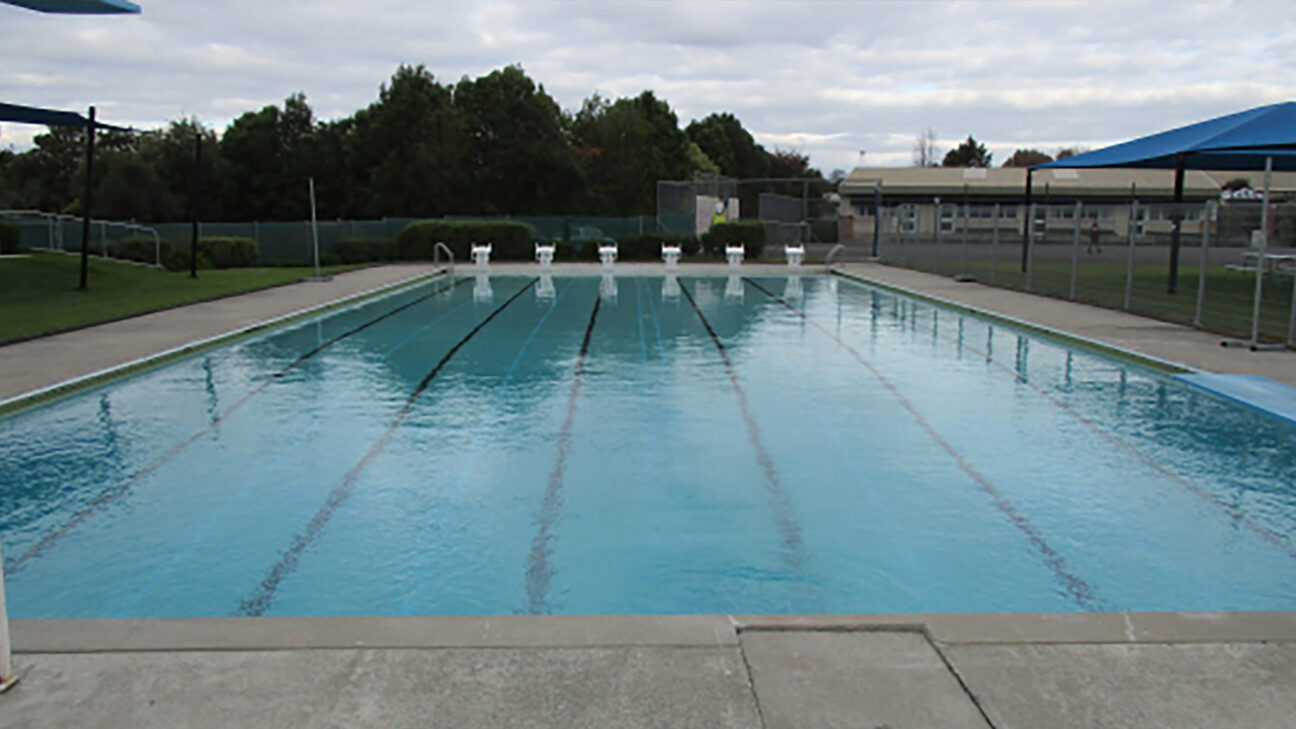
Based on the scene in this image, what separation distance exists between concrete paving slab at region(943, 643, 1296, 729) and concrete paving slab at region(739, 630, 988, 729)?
4.2 inches

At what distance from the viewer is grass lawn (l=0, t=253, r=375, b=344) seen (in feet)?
47.2

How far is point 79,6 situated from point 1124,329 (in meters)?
12.9

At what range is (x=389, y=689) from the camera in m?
3.20

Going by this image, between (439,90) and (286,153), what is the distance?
896cm

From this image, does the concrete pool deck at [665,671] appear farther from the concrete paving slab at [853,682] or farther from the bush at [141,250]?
the bush at [141,250]

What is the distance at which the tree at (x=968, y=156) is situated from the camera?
104938 mm

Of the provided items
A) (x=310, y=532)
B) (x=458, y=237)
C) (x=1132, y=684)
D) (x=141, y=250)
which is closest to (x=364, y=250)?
(x=458, y=237)

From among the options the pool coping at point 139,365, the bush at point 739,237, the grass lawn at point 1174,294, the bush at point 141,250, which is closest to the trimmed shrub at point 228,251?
the bush at point 141,250

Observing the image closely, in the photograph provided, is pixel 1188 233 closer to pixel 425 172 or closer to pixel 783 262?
pixel 783 262

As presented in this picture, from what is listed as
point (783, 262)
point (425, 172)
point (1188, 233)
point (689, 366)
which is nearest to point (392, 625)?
point (689, 366)

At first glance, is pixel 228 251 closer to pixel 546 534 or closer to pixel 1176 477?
pixel 546 534

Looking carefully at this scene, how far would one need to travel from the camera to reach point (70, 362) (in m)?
10.5

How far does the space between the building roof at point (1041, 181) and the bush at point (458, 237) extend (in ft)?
A: 81.4

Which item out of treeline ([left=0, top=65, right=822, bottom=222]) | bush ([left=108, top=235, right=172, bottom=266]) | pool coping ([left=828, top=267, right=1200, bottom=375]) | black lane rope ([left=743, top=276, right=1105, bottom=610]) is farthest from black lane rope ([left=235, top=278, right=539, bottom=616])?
treeline ([left=0, top=65, right=822, bottom=222])
